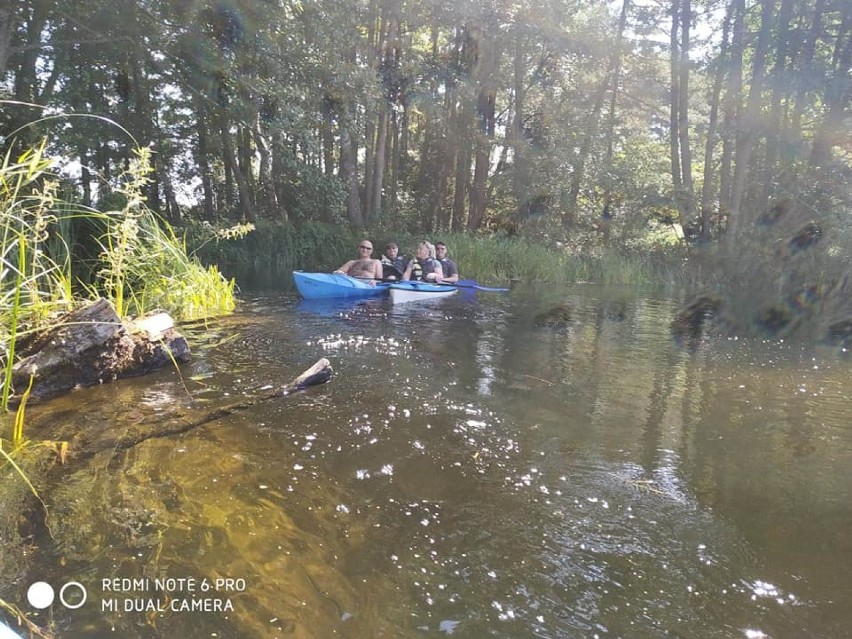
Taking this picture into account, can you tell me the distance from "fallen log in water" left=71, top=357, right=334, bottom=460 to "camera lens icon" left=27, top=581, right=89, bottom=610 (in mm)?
994

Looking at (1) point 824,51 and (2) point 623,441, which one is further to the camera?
(1) point 824,51

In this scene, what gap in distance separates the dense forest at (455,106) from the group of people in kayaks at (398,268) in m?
2.49

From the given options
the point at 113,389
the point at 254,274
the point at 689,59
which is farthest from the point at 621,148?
the point at 113,389

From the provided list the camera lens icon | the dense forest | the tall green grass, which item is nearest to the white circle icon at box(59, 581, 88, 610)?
the camera lens icon

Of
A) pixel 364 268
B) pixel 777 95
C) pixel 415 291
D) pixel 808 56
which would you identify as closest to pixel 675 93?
pixel 777 95

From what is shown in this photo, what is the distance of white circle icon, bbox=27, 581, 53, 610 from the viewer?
1.57 m

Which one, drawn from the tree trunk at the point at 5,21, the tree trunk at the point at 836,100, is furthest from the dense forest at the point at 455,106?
the tree trunk at the point at 5,21

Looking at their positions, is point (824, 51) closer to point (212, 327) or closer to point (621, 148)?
point (621, 148)

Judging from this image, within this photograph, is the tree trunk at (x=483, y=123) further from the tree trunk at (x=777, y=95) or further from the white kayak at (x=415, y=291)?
the white kayak at (x=415, y=291)

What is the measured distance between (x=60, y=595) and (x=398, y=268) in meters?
9.32

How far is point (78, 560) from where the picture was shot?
1772 millimetres

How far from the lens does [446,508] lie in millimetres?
2301

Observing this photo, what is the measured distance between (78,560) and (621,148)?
2174cm

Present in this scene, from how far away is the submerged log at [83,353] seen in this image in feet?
10.7
